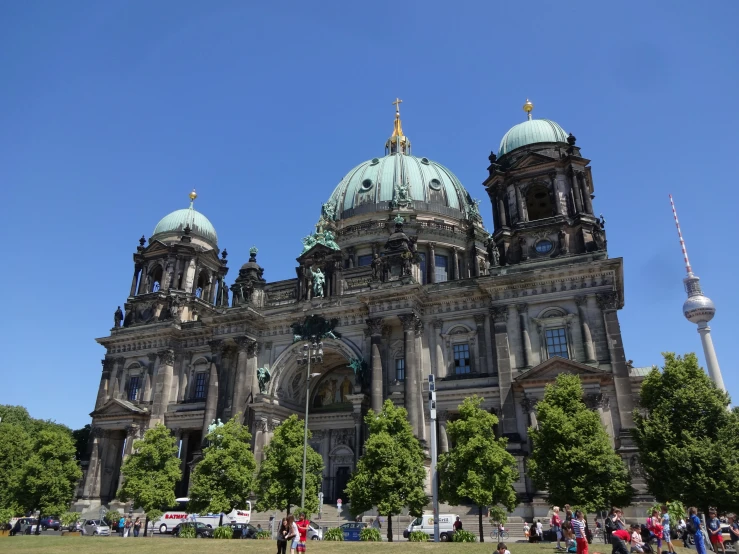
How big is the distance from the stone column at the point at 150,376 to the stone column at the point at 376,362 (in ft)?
74.6

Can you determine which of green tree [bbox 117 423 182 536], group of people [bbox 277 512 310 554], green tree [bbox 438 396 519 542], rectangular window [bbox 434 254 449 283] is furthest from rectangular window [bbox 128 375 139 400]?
group of people [bbox 277 512 310 554]

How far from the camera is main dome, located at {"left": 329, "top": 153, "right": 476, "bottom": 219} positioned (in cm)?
6359

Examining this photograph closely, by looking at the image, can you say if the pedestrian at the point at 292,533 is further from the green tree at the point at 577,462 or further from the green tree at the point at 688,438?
the green tree at the point at 688,438

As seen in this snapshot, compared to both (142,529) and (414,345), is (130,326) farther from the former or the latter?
(414,345)

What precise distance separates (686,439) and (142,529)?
38328mm

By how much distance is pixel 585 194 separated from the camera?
4491 cm

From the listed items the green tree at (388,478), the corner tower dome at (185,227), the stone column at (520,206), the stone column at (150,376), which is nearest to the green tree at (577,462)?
the green tree at (388,478)

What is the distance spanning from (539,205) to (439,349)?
1597 cm

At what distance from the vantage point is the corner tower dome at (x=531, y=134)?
48.3 meters

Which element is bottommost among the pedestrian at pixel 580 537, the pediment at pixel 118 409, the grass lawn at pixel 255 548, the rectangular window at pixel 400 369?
the grass lawn at pixel 255 548

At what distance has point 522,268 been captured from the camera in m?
43.7

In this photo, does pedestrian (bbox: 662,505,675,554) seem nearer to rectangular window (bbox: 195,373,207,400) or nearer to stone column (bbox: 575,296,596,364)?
stone column (bbox: 575,296,596,364)

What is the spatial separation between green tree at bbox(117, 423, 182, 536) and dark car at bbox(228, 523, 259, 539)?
8.90 m

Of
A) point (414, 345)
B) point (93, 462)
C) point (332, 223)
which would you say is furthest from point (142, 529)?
point (332, 223)
